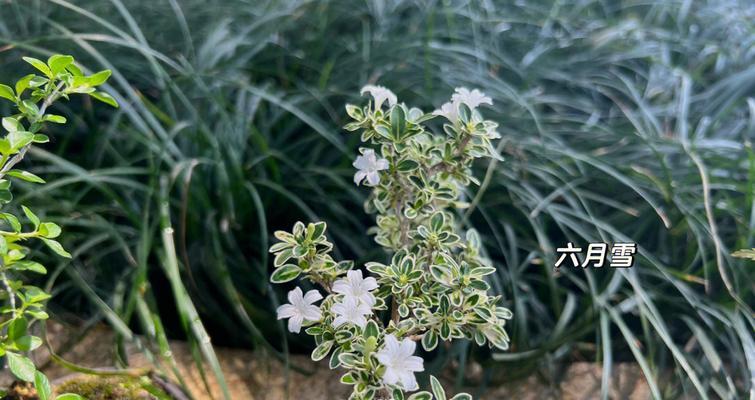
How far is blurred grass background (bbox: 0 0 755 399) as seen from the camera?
1325mm

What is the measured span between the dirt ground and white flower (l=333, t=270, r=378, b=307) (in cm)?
47

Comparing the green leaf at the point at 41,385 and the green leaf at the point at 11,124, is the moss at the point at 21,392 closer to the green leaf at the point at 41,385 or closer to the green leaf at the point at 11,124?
the green leaf at the point at 41,385

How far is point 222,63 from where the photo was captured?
1755 millimetres

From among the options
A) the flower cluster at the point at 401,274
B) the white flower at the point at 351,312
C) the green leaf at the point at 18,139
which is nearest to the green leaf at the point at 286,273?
the flower cluster at the point at 401,274

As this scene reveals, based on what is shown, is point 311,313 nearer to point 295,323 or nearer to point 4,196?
point 295,323

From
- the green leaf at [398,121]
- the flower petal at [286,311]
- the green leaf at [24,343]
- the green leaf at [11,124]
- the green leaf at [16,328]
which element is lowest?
the green leaf at [24,343]

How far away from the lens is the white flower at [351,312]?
0.82 m

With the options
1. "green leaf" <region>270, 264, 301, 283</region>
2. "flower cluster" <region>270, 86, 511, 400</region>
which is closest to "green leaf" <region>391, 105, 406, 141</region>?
"flower cluster" <region>270, 86, 511, 400</region>

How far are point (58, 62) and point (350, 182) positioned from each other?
2.57 feet

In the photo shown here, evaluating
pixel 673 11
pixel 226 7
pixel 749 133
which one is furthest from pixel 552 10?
pixel 226 7

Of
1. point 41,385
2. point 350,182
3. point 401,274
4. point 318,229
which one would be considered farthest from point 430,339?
point 350,182

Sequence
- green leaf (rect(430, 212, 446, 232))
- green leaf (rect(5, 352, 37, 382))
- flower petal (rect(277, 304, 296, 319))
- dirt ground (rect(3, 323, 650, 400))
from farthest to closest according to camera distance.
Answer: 1. dirt ground (rect(3, 323, 650, 400))
2. green leaf (rect(430, 212, 446, 232))
3. flower petal (rect(277, 304, 296, 319))
4. green leaf (rect(5, 352, 37, 382))

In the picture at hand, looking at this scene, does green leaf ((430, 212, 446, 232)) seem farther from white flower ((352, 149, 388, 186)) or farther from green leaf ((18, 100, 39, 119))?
green leaf ((18, 100, 39, 119))

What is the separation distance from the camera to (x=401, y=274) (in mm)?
913
